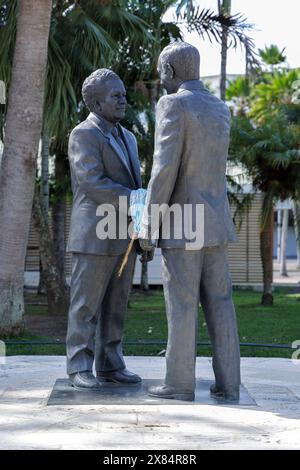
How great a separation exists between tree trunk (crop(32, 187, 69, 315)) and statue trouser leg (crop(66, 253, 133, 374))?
7317 mm

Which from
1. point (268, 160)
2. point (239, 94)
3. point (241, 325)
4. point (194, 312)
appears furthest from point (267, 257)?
point (239, 94)

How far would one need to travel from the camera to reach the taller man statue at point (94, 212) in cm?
610

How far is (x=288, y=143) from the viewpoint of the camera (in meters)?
16.8

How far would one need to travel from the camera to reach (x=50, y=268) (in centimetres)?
1376

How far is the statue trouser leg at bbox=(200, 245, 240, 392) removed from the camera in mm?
5949

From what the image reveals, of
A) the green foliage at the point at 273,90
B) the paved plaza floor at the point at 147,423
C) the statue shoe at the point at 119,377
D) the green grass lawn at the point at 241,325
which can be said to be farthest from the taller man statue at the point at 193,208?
the green foliage at the point at 273,90

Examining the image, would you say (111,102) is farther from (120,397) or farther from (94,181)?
(120,397)

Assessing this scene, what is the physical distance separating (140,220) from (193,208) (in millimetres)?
370

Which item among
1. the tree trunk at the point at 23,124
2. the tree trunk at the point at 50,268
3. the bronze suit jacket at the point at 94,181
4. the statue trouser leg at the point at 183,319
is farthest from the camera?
the tree trunk at the point at 50,268

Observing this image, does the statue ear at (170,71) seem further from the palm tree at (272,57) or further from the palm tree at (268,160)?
the palm tree at (272,57)

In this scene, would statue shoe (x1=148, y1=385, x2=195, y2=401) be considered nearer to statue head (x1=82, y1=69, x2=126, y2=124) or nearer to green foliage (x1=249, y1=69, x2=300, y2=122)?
statue head (x1=82, y1=69, x2=126, y2=124)

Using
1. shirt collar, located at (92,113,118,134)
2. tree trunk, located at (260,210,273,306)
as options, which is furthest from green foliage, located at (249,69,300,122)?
shirt collar, located at (92,113,118,134)

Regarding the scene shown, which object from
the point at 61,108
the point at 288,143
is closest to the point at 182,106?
the point at 61,108

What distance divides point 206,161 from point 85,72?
7.15 metres
